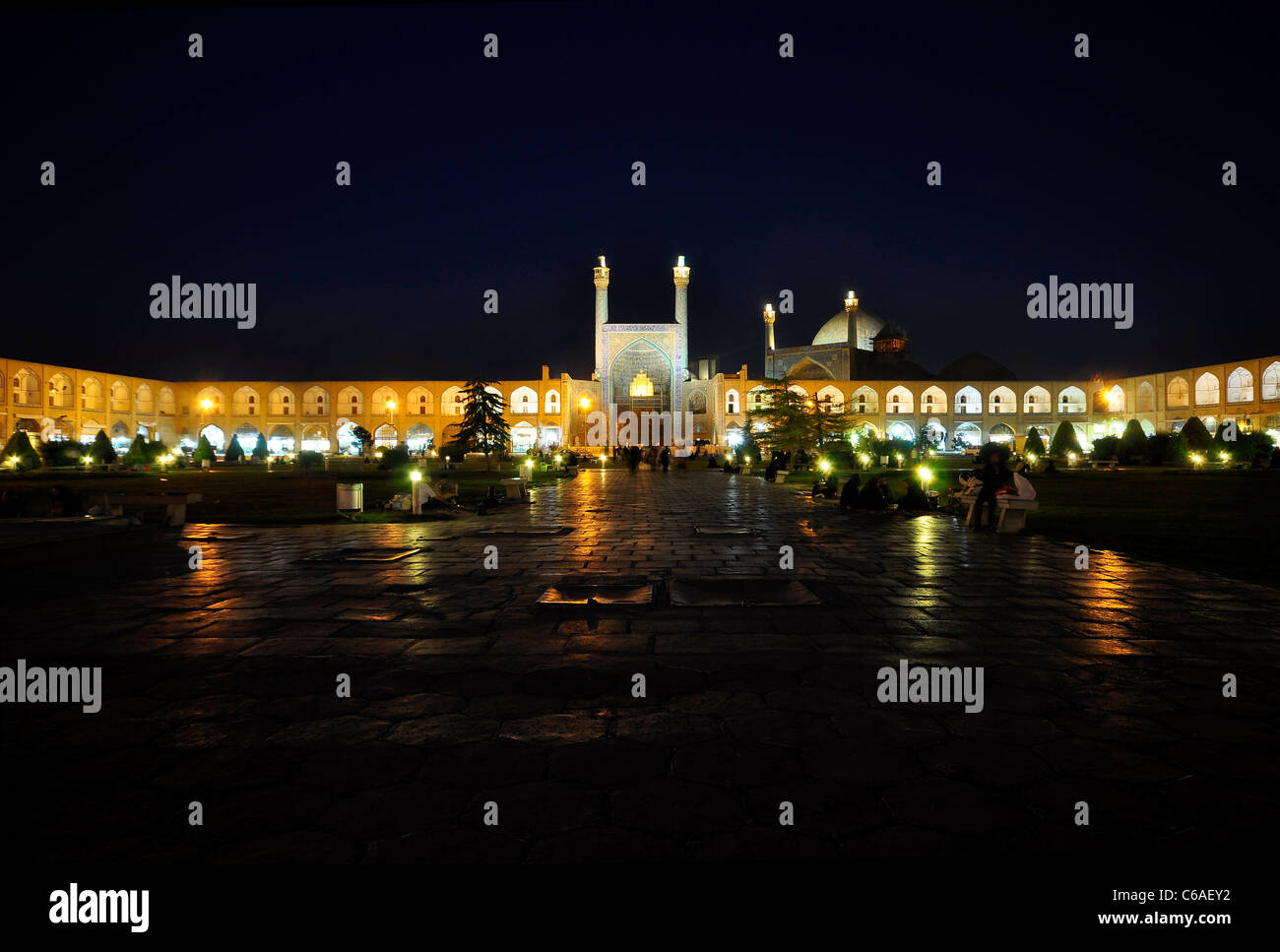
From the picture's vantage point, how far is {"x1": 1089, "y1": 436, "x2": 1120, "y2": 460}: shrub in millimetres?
29250

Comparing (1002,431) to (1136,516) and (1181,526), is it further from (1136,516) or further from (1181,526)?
(1181,526)

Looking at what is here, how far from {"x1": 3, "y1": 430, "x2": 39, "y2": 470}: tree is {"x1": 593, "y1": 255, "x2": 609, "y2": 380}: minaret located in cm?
2912

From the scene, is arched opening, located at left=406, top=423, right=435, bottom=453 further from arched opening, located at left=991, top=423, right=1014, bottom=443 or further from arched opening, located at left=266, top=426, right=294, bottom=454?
arched opening, located at left=991, top=423, right=1014, bottom=443

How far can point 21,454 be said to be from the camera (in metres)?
25.5

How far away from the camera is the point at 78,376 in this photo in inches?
1561

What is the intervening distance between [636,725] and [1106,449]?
32.7 metres

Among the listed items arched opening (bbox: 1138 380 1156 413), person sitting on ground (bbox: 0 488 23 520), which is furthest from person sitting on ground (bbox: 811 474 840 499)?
arched opening (bbox: 1138 380 1156 413)

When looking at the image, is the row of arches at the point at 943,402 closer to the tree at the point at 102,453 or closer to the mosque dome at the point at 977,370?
the mosque dome at the point at 977,370

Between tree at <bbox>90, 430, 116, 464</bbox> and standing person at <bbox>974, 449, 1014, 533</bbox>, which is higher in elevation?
tree at <bbox>90, 430, 116, 464</bbox>

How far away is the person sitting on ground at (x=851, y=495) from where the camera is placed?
31.6ft

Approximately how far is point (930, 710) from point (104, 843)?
2023 millimetres
